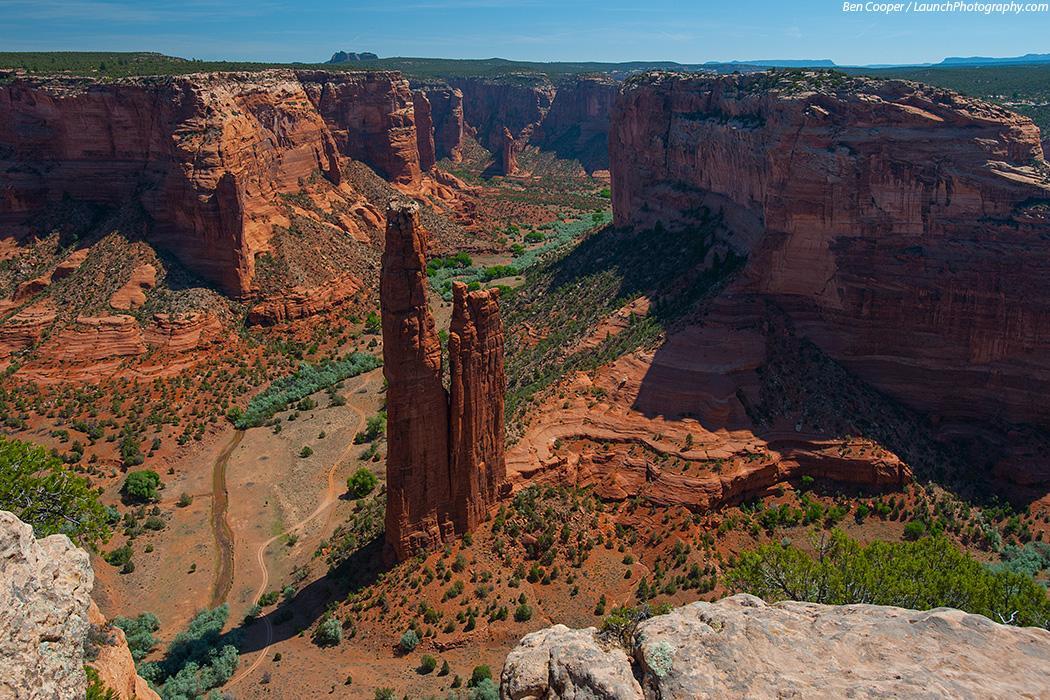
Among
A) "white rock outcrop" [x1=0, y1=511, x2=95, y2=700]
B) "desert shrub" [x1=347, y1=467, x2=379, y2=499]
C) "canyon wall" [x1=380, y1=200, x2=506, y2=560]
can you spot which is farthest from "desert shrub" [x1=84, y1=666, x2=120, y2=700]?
"desert shrub" [x1=347, y1=467, x2=379, y2=499]

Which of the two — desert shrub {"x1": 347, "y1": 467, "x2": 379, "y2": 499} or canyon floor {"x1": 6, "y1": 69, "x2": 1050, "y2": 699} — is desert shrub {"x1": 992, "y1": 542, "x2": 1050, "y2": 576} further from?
desert shrub {"x1": 347, "y1": 467, "x2": 379, "y2": 499}

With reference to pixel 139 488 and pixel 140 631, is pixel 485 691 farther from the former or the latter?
pixel 139 488

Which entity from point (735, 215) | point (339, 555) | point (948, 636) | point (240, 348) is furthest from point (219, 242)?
point (948, 636)

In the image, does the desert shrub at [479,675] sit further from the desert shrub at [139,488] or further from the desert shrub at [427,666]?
the desert shrub at [139,488]

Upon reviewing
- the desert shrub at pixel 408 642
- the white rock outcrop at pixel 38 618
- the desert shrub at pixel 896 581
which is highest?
the white rock outcrop at pixel 38 618

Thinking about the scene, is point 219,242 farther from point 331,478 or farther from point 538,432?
point 538,432

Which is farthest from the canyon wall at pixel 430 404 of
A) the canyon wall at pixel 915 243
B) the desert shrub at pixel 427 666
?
the canyon wall at pixel 915 243
